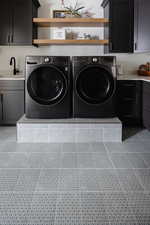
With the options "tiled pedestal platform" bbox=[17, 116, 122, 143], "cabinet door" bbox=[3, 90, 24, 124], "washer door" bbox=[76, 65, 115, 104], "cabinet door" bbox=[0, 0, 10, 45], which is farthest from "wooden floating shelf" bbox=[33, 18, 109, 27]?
"tiled pedestal platform" bbox=[17, 116, 122, 143]

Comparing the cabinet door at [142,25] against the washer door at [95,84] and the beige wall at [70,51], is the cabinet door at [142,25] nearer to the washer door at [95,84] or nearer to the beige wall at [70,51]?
the beige wall at [70,51]

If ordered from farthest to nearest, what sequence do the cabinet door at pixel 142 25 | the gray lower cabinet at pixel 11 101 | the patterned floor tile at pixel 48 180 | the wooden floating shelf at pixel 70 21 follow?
the wooden floating shelf at pixel 70 21, the gray lower cabinet at pixel 11 101, the cabinet door at pixel 142 25, the patterned floor tile at pixel 48 180

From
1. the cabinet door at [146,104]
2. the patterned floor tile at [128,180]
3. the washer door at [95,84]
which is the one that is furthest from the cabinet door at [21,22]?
the patterned floor tile at [128,180]

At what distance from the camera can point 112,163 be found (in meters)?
2.29

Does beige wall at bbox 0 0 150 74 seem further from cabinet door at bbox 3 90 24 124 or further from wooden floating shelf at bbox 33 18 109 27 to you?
cabinet door at bbox 3 90 24 124

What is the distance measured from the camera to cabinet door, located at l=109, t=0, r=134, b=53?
11.7 feet


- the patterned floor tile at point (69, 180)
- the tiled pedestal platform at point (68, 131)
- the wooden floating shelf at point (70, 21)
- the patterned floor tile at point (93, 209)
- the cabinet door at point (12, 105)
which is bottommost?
the patterned floor tile at point (93, 209)

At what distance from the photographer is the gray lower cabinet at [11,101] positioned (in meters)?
3.51

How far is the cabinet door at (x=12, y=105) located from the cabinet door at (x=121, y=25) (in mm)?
1656

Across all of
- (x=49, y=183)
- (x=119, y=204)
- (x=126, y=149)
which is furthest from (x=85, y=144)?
(x=119, y=204)

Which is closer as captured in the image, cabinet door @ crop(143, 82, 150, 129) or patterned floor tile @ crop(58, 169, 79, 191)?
patterned floor tile @ crop(58, 169, 79, 191)

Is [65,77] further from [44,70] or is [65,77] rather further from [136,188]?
[136,188]

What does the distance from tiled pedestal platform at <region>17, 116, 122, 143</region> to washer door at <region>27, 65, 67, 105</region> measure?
37cm

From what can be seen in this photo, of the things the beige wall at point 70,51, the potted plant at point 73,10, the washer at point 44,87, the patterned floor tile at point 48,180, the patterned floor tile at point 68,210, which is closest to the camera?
the patterned floor tile at point 68,210
